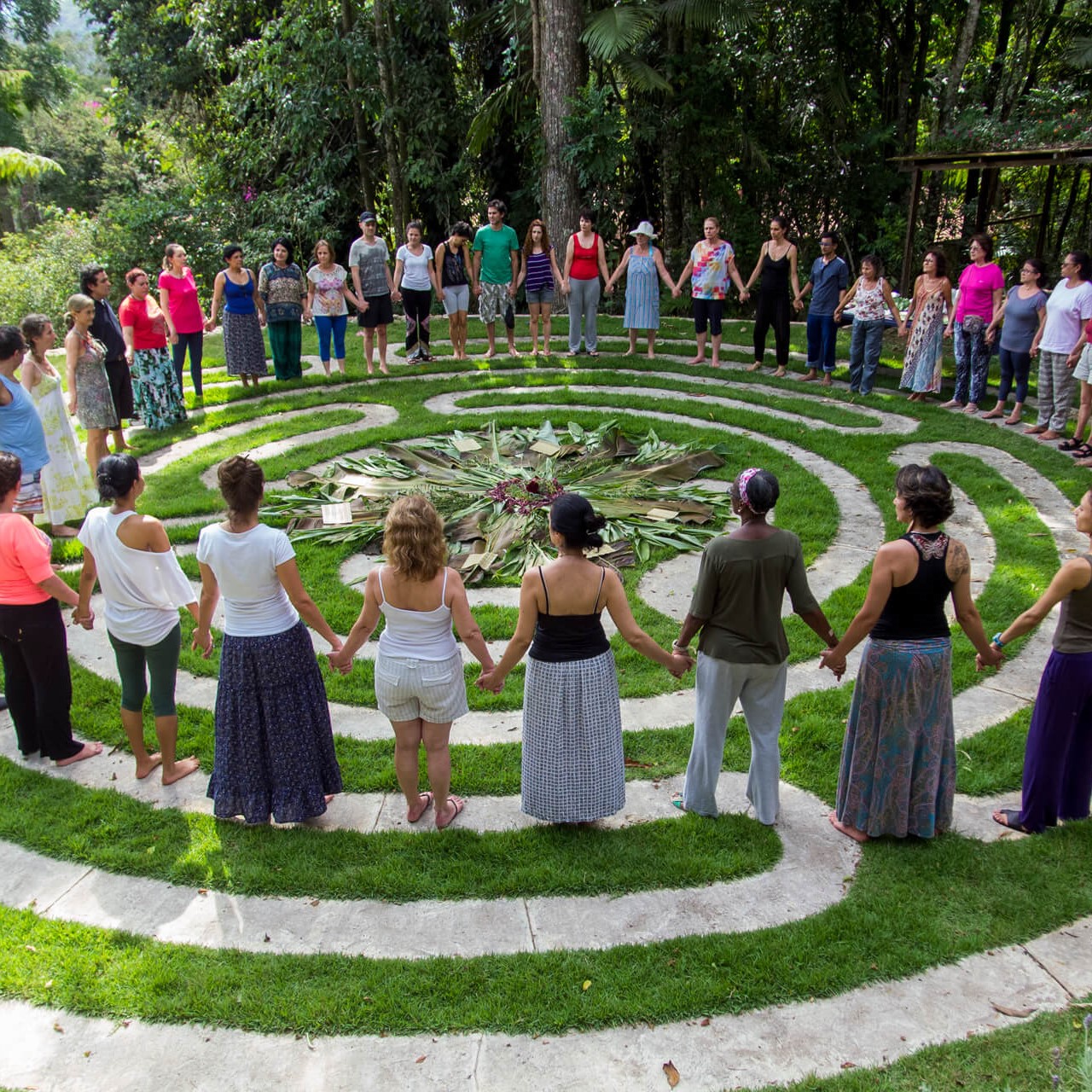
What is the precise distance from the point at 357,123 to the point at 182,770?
16283mm

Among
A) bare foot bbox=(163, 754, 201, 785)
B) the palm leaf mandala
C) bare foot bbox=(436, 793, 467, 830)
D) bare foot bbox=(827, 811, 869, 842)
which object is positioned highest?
the palm leaf mandala

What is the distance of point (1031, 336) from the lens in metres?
10.1

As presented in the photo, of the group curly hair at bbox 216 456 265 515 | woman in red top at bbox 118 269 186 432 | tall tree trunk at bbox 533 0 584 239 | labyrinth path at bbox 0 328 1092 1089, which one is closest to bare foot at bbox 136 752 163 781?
labyrinth path at bbox 0 328 1092 1089

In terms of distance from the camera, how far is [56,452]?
822 centimetres

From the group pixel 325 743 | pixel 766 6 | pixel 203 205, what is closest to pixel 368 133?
pixel 203 205

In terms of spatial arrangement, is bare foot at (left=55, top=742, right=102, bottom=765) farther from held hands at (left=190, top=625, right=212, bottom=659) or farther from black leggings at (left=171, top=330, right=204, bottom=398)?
black leggings at (left=171, top=330, right=204, bottom=398)

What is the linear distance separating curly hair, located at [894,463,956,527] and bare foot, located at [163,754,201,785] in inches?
149

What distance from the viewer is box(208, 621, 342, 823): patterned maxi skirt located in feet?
14.6

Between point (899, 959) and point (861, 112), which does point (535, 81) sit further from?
point (899, 959)

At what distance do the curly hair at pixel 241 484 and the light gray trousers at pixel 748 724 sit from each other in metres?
2.13

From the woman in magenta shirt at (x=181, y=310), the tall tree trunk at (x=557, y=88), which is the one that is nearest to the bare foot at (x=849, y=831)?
the woman in magenta shirt at (x=181, y=310)

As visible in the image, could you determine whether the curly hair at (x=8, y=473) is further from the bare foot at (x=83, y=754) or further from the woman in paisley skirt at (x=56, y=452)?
the woman in paisley skirt at (x=56, y=452)

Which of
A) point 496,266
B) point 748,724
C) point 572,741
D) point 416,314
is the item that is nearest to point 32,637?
point 572,741

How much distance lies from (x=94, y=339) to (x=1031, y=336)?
9319 millimetres
